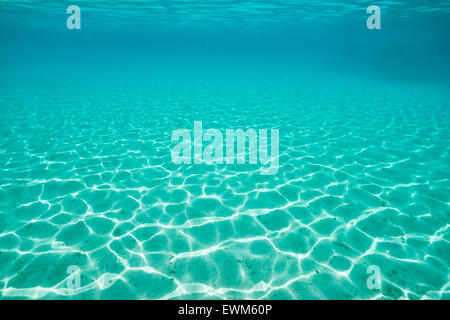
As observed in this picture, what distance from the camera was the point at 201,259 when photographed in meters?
4.41

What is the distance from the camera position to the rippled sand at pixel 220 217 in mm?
3992

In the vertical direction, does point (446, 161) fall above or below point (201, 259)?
above

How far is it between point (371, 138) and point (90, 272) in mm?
10436

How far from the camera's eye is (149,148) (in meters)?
8.99

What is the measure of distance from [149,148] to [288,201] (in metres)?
5.25

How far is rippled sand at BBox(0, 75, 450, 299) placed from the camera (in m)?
3.99

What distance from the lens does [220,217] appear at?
548 centimetres
